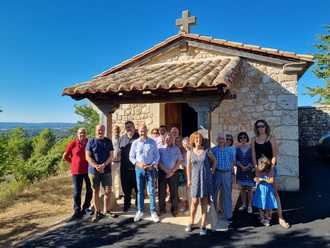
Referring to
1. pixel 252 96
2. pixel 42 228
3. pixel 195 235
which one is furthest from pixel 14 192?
pixel 252 96

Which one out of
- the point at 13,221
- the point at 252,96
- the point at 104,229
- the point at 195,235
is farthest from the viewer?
the point at 252,96

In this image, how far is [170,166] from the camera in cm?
527

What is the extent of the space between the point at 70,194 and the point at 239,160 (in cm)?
576

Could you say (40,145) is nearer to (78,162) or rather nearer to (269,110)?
(78,162)

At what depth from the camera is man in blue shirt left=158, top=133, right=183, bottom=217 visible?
5.27m

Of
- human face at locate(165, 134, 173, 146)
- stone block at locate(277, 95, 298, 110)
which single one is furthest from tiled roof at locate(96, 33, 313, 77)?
human face at locate(165, 134, 173, 146)

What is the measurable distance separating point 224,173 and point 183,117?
4764 millimetres

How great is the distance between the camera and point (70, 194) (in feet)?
27.7

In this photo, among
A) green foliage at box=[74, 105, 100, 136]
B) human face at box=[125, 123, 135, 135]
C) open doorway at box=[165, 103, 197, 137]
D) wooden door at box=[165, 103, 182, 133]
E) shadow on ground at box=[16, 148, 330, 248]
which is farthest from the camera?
green foliage at box=[74, 105, 100, 136]

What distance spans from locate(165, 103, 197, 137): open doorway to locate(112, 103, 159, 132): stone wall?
750mm

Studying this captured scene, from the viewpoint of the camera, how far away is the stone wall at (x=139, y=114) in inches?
332

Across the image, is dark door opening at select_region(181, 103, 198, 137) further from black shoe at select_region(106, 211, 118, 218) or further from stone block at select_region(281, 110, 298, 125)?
black shoe at select_region(106, 211, 118, 218)

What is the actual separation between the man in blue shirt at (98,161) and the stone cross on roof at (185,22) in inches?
194

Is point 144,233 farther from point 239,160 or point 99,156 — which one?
point 239,160
